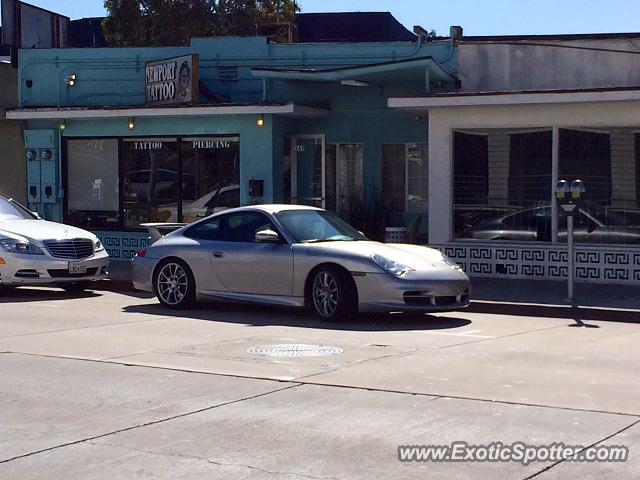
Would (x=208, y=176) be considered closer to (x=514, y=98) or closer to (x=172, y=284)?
(x=514, y=98)

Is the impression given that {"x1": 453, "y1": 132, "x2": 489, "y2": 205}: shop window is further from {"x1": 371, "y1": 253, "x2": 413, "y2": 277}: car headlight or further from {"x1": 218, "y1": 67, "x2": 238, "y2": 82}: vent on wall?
{"x1": 371, "y1": 253, "x2": 413, "y2": 277}: car headlight

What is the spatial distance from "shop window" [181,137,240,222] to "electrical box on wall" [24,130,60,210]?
3163 millimetres

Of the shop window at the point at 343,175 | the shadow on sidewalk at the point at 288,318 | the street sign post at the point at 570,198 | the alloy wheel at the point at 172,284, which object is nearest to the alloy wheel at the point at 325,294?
the shadow on sidewalk at the point at 288,318

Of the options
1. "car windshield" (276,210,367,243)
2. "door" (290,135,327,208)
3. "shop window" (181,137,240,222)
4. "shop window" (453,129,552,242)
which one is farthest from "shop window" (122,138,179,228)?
"car windshield" (276,210,367,243)

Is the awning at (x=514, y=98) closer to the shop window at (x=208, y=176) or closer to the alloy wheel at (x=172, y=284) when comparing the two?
the shop window at (x=208, y=176)

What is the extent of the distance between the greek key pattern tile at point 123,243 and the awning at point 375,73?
182 inches

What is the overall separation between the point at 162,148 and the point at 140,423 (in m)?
14.7

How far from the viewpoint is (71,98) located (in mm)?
22656

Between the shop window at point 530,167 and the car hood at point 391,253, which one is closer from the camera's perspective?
the car hood at point 391,253

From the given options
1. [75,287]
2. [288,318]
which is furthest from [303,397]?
[75,287]

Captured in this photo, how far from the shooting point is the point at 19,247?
15602 millimetres

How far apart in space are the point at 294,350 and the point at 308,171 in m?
11.5

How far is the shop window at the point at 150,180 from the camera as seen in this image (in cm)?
2150

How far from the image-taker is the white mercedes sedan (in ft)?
50.8
